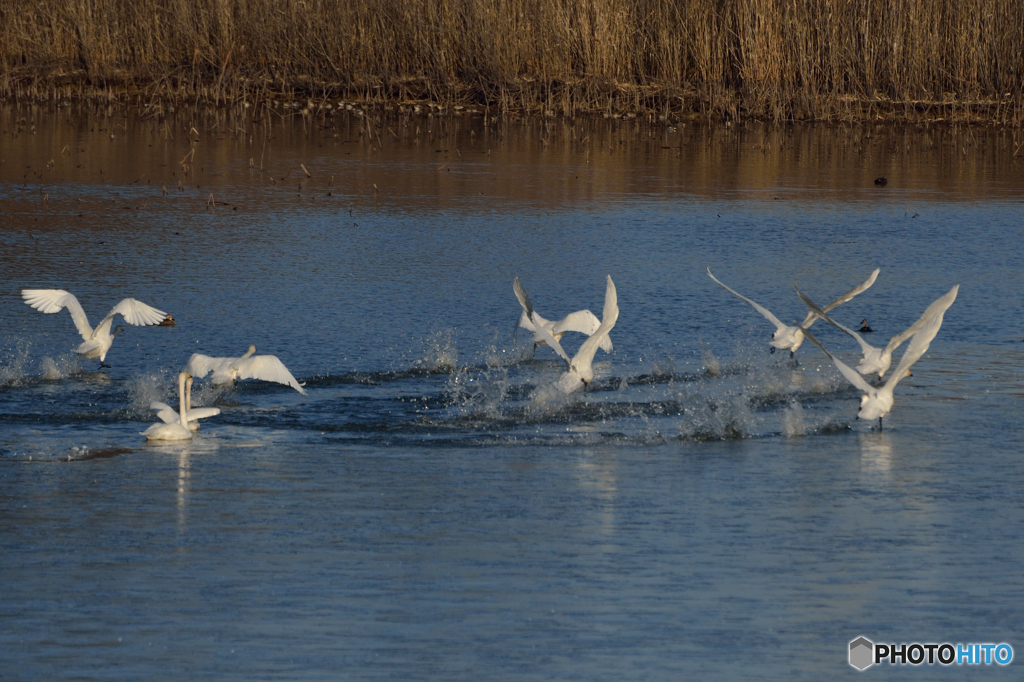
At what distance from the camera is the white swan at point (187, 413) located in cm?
763

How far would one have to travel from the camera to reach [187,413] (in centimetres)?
775

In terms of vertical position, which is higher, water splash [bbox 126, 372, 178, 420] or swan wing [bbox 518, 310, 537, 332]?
swan wing [bbox 518, 310, 537, 332]

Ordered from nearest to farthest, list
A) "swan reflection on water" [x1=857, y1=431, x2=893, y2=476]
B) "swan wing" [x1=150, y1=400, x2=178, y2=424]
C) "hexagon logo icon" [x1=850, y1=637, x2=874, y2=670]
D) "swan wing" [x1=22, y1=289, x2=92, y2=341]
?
1. "hexagon logo icon" [x1=850, y1=637, x2=874, y2=670]
2. "swan reflection on water" [x1=857, y1=431, x2=893, y2=476]
3. "swan wing" [x1=150, y1=400, x2=178, y2=424]
4. "swan wing" [x1=22, y1=289, x2=92, y2=341]

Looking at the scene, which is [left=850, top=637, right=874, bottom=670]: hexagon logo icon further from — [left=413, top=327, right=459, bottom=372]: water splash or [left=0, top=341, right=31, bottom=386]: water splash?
[left=0, top=341, right=31, bottom=386]: water splash

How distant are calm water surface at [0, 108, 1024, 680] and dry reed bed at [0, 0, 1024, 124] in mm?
5690

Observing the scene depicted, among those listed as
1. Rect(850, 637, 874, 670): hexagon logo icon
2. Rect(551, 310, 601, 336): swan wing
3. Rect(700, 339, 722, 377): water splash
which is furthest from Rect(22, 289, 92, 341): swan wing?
Rect(850, 637, 874, 670): hexagon logo icon

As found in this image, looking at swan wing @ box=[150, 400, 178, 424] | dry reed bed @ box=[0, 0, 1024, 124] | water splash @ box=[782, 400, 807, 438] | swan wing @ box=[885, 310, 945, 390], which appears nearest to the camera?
swan wing @ box=[150, 400, 178, 424]

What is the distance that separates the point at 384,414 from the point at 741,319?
350cm

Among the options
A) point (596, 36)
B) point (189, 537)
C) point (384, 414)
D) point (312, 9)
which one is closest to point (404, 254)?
point (384, 414)

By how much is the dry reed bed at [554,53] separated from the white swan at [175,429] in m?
14.6

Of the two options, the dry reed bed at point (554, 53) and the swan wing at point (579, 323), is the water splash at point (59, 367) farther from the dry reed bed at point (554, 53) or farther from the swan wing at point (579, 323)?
the dry reed bed at point (554, 53)

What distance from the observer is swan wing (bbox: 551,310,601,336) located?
9.73 metres

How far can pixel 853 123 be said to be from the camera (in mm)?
21297

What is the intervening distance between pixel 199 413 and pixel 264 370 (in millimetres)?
596
